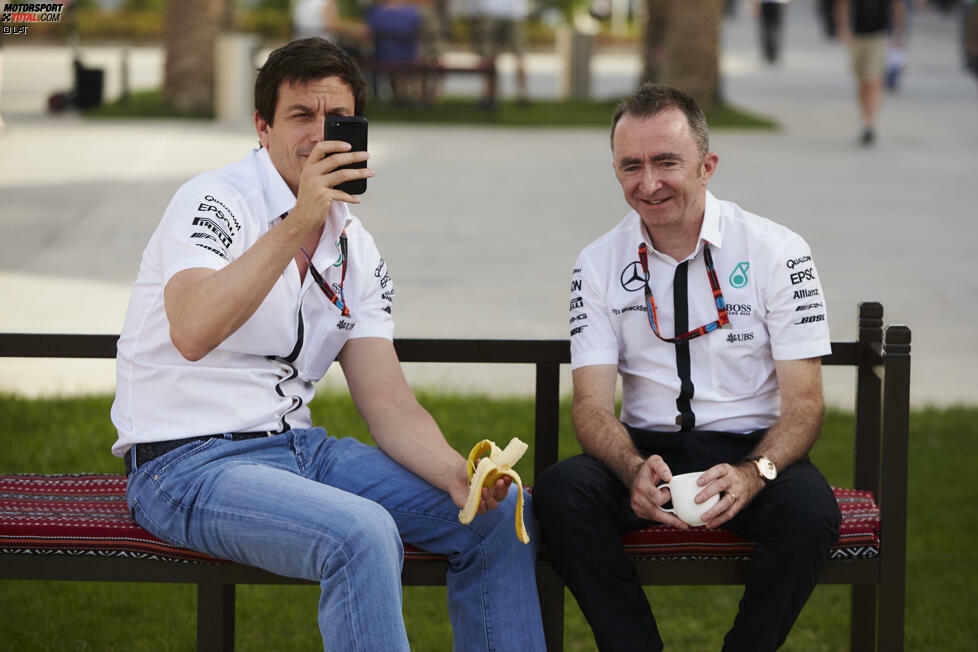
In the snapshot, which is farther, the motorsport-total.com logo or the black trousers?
the motorsport-total.com logo

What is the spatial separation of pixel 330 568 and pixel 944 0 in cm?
4169

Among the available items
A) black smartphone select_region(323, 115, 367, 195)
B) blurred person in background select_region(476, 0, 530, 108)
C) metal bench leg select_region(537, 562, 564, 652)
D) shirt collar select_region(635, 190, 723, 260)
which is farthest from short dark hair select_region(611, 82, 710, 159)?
blurred person in background select_region(476, 0, 530, 108)

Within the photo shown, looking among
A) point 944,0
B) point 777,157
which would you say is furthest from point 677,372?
point 944,0

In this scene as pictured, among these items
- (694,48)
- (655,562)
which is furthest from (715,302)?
(694,48)

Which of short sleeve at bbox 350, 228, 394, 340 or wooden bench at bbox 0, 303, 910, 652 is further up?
short sleeve at bbox 350, 228, 394, 340

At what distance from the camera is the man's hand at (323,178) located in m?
3.18

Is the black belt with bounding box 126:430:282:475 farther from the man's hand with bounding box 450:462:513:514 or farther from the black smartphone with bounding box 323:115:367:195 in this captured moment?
the black smartphone with bounding box 323:115:367:195

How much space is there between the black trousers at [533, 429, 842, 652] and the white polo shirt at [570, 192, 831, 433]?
33cm

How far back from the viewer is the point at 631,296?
3.79m

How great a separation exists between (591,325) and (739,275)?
1.37ft

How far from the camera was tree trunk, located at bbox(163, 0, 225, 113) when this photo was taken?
699 inches

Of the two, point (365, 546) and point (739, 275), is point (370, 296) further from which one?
point (739, 275)

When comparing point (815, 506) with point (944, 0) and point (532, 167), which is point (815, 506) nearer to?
point (532, 167)

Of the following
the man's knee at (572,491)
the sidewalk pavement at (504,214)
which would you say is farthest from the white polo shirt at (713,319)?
the sidewalk pavement at (504,214)
